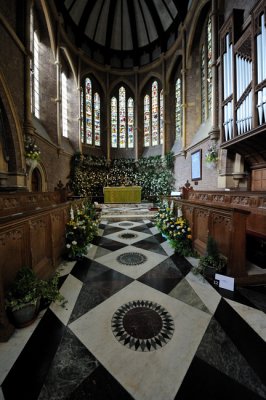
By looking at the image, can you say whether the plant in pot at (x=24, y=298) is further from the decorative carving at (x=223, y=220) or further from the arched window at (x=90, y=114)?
the arched window at (x=90, y=114)

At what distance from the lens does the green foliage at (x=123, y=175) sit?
37.3ft

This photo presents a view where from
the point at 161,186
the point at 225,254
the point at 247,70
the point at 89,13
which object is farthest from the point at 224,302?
the point at 89,13

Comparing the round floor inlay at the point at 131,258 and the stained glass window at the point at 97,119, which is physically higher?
the stained glass window at the point at 97,119

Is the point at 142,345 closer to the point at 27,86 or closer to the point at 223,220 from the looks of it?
the point at 223,220

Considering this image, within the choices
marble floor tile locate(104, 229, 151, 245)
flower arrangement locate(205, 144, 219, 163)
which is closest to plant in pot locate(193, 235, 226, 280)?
marble floor tile locate(104, 229, 151, 245)

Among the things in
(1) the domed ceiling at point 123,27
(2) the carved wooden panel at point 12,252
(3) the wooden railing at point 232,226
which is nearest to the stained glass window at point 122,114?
(1) the domed ceiling at point 123,27

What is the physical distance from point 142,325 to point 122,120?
49.1 feet

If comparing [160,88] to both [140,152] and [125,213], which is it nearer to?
[140,152]

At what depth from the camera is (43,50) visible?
8.82 meters

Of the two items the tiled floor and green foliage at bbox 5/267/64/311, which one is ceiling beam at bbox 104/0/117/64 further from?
the tiled floor

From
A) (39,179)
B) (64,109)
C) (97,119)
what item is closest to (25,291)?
(39,179)

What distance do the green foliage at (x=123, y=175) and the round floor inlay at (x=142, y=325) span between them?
31.9ft

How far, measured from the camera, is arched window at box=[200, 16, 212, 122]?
8117mm

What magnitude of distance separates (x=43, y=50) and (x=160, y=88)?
806cm
